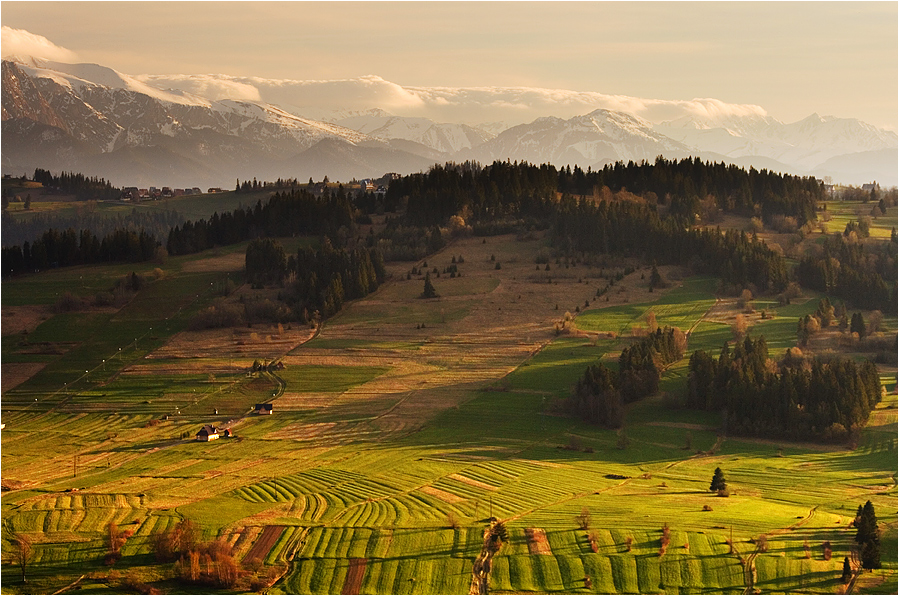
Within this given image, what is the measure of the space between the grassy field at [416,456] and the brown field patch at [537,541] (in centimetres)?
58

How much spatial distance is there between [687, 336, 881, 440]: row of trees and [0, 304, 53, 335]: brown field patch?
83.8 meters

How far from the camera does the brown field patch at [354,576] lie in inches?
2970

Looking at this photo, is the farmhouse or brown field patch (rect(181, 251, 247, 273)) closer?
the farmhouse

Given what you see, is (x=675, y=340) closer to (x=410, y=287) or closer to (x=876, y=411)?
(x=876, y=411)

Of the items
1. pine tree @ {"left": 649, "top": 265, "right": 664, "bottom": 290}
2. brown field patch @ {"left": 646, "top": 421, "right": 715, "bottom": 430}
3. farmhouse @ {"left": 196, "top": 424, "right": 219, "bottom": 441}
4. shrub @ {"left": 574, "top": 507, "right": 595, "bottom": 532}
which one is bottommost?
farmhouse @ {"left": 196, "top": 424, "right": 219, "bottom": 441}

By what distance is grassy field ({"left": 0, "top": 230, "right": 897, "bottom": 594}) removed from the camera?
78125 millimetres

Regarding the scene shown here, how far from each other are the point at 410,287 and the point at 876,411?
241 ft

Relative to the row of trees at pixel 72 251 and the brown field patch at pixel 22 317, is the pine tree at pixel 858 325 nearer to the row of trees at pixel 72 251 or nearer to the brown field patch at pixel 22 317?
the brown field patch at pixel 22 317

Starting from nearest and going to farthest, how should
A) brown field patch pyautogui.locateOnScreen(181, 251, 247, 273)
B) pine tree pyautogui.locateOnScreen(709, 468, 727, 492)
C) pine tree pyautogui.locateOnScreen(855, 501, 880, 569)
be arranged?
pine tree pyautogui.locateOnScreen(855, 501, 880, 569)
pine tree pyautogui.locateOnScreen(709, 468, 727, 492)
brown field patch pyautogui.locateOnScreen(181, 251, 247, 273)

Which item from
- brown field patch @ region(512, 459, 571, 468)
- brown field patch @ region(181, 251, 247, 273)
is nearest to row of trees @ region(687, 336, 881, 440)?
brown field patch @ region(512, 459, 571, 468)

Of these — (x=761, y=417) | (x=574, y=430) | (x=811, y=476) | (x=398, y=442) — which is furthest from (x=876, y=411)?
(x=398, y=442)

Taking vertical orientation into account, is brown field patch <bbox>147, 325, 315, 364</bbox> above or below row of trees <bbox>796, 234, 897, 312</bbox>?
below

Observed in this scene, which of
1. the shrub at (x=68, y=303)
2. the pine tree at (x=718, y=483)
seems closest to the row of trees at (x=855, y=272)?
the pine tree at (x=718, y=483)

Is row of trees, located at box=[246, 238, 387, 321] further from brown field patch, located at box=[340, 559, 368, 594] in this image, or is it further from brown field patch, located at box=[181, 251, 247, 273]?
brown field patch, located at box=[340, 559, 368, 594]
